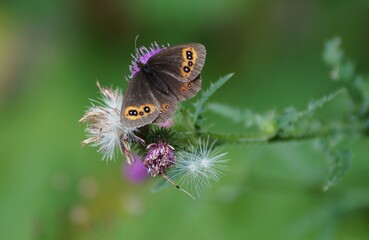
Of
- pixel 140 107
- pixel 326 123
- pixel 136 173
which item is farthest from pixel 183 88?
pixel 136 173

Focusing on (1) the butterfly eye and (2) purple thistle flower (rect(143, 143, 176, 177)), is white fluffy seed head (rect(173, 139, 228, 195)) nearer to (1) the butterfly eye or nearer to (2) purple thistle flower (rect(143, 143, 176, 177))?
(2) purple thistle flower (rect(143, 143, 176, 177))

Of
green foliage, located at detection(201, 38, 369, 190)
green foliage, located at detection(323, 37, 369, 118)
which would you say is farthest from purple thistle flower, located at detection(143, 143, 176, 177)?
green foliage, located at detection(323, 37, 369, 118)

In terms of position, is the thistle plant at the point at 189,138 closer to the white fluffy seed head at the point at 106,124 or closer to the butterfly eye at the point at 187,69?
the white fluffy seed head at the point at 106,124

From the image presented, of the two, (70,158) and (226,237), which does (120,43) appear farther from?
(226,237)

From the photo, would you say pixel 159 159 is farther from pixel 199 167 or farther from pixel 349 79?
pixel 349 79

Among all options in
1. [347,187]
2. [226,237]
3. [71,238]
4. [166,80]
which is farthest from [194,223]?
[166,80]

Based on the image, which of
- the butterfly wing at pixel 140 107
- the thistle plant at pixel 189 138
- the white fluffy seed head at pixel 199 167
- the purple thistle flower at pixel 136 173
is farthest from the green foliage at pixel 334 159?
the purple thistle flower at pixel 136 173
